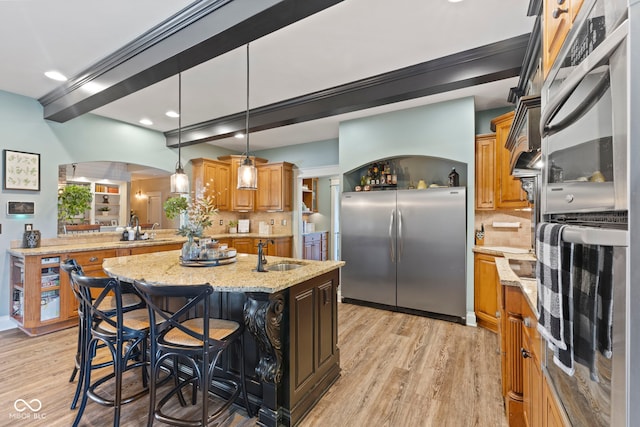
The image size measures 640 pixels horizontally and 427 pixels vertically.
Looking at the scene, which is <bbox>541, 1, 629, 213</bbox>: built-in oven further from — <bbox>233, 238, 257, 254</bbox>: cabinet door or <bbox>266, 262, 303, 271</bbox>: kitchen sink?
<bbox>233, 238, 257, 254</bbox>: cabinet door

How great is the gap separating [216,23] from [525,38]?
7.72ft

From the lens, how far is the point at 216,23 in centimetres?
194

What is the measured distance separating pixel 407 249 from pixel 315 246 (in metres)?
2.97

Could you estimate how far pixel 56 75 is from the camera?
300cm

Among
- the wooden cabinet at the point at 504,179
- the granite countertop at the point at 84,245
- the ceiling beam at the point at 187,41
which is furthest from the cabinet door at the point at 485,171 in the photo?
the granite countertop at the point at 84,245

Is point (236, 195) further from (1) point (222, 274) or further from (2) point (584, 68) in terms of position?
(2) point (584, 68)

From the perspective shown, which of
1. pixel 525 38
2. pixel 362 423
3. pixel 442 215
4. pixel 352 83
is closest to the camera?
pixel 362 423

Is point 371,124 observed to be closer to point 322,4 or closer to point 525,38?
A: point 525,38

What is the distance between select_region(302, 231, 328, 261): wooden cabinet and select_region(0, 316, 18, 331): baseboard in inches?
163

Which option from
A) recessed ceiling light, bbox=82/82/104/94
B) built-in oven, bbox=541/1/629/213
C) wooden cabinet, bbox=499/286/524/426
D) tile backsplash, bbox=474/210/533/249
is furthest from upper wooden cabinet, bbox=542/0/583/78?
recessed ceiling light, bbox=82/82/104/94

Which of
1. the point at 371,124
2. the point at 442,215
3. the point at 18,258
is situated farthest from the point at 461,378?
the point at 18,258

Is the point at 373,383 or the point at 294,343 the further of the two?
the point at 373,383

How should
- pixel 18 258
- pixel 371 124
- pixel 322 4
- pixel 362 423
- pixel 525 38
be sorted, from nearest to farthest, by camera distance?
pixel 322 4
pixel 362 423
pixel 525 38
pixel 18 258
pixel 371 124

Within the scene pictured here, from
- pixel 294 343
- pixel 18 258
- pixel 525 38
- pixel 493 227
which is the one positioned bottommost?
pixel 294 343
